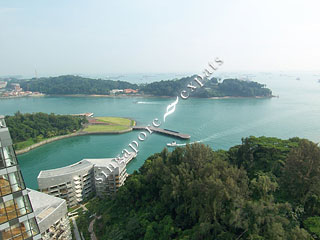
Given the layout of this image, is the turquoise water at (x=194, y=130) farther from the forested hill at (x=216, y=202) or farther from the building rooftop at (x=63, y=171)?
the forested hill at (x=216, y=202)

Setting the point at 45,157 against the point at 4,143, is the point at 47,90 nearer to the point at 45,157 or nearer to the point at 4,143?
the point at 45,157

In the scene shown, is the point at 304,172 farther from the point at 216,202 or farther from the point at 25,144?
the point at 25,144

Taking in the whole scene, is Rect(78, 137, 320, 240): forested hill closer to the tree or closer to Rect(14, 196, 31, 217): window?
the tree

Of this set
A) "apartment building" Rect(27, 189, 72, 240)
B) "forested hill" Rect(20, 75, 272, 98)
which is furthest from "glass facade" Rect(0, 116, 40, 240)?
"forested hill" Rect(20, 75, 272, 98)

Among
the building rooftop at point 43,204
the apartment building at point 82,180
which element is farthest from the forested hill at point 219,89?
the building rooftop at point 43,204

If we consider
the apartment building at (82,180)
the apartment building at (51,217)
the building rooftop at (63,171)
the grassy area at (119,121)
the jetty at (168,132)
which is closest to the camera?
the apartment building at (51,217)

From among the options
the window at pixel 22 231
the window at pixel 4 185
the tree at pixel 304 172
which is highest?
the window at pixel 4 185

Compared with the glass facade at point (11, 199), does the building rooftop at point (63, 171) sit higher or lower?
lower

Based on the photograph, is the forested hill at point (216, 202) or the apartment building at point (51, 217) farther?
the apartment building at point (51, 217)
